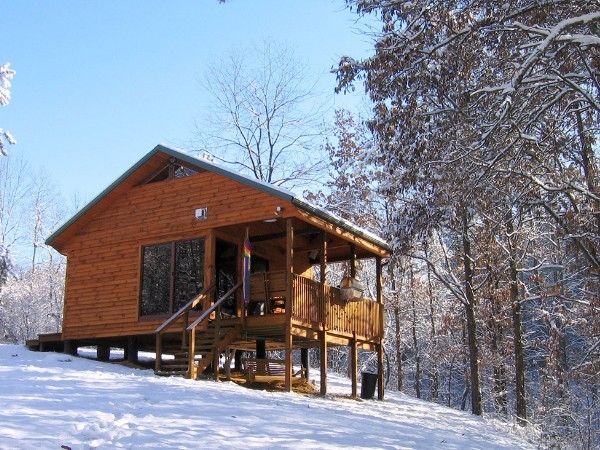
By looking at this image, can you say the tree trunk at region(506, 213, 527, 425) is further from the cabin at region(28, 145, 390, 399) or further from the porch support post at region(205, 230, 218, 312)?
the porch support post at region(205, 230, 218, 312)

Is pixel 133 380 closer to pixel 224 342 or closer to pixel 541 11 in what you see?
pixel 224 342

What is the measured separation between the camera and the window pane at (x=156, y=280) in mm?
17000

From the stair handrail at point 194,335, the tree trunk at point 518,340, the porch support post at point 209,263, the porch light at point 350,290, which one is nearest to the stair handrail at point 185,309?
the porch support post at point 209,263

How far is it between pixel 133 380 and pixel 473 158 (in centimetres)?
692

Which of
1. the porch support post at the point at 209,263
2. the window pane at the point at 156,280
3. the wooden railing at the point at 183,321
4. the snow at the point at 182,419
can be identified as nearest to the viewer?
the snow at the point at 182,419

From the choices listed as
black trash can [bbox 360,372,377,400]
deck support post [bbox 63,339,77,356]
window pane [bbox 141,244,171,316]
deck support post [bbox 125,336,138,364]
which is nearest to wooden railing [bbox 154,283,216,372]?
window pane [bbox 141,244,171,316]

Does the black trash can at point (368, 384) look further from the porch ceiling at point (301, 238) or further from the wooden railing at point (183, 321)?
the wooden railing at point (183, 321)

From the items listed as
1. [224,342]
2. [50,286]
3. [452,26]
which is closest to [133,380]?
[224,342]

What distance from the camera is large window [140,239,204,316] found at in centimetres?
1672

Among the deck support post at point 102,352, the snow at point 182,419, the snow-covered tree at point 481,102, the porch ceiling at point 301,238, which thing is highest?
the snow-covered tree at point 481,102

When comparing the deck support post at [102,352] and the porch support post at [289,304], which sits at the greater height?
the porch support post at [289,304]

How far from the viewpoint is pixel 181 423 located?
911 centimetres

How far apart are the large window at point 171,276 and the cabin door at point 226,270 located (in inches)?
21.2

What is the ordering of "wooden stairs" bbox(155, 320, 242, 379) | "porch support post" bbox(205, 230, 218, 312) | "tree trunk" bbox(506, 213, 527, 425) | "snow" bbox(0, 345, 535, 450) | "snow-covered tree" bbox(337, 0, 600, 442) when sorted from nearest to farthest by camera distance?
1. "snow" bbox(0, 345, 535, 450)
2. "snow-covered tree" bbox(337, 0, 600, 442)
3. "wooden stairs" bbox(155, 320, 242, 379)
4. "porch support post" bbox(205, 230, 218, 312)
5. "tree trunk" bbox(506, 213, 527, 425)
